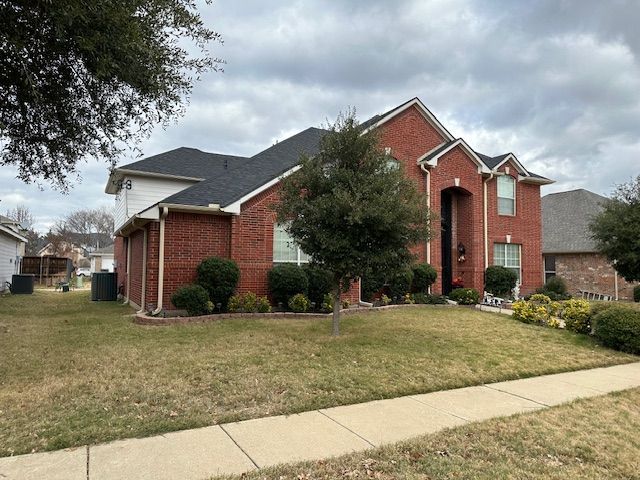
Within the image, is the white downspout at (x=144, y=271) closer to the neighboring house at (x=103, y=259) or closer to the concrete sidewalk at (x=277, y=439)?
the concrete sidewalk at (x=277, y=439)

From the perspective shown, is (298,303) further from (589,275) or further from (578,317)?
(589,275)

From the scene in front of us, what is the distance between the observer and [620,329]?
9.03 m

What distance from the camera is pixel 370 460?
375cm

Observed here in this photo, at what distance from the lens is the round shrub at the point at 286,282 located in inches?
483

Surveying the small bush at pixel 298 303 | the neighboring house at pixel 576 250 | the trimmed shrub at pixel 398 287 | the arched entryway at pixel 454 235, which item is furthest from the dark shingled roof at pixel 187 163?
the neighboring house at pixel 576 250

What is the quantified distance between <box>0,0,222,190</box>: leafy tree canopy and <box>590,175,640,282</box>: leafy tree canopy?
14.4 meters

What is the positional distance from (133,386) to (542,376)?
617 cm

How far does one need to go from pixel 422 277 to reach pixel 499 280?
3828 mm

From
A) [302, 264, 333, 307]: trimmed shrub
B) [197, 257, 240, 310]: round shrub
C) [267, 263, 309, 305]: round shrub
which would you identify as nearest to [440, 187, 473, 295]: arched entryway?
[302, 264, 333, 307]: trimmed shrub

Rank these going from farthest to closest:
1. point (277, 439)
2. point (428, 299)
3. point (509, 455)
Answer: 1. point (428, 299)
2. point (277, 439)
3. point (509, 455)

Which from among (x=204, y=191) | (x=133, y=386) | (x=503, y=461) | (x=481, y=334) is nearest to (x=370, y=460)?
(x=503, y=461)

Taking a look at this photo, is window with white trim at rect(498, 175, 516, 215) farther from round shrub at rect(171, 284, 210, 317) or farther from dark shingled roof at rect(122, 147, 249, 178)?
round shrub at rect(171, 284, 210, 317)

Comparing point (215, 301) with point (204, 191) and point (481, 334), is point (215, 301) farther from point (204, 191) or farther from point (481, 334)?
point (481, 334)

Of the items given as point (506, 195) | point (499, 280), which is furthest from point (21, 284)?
point (506, 195)
